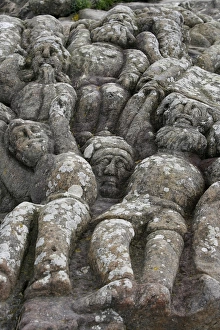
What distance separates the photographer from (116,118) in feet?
28.2

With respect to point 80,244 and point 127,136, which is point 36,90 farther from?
point 80,244

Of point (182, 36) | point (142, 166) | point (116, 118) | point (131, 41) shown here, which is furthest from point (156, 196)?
point (182, 36)

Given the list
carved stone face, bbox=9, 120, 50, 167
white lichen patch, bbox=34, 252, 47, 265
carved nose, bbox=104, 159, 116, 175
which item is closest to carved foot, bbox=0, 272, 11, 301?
white lichen patch, bbox=34, 252, 47, 265

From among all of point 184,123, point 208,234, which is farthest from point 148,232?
point 184,123

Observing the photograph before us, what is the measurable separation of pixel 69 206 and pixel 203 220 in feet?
5.79

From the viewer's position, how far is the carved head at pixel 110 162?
710 centimetres

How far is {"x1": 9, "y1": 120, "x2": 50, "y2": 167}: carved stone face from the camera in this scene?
23.5 ft

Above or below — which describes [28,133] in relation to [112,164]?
above

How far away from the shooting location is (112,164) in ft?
23.6

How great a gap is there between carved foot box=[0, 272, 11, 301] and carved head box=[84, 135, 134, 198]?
95.0 inches

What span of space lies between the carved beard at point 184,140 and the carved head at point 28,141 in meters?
1.91

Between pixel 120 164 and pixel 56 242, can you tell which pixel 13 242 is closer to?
pixel 56 242

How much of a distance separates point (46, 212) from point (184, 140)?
8.81ft

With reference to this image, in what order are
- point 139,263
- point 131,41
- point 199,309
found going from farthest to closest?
1. point 131,41
2. point 139,263
3. point 199,309
